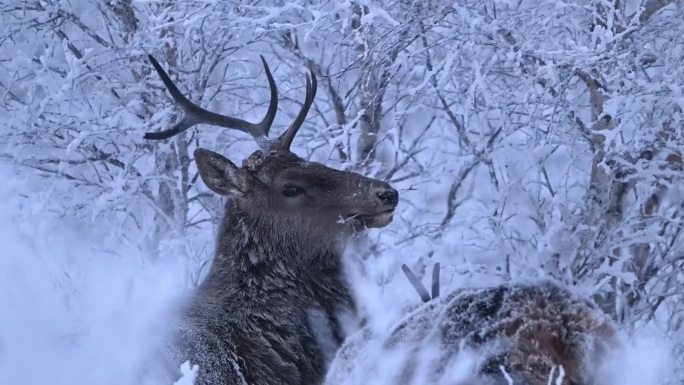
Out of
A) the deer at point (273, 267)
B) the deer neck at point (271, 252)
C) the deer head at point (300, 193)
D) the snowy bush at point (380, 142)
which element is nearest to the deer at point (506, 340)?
the deer at point (273, 267)

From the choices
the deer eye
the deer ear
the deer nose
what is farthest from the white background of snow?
the deer nose

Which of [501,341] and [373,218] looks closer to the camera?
[501,341]

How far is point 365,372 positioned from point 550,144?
4044mm

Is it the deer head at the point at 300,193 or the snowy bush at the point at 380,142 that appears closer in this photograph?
the deer head at the point at 300,193

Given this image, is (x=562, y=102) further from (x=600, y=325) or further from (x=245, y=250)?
(x=600, y=325)

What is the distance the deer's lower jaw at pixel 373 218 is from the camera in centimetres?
520

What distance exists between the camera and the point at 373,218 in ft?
17.2

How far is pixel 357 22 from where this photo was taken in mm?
8281

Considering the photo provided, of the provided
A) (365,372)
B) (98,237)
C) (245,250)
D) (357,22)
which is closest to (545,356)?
(365,372)

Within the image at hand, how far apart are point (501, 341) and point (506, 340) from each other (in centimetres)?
2

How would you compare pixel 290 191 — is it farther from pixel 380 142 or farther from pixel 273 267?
pixel 380 142

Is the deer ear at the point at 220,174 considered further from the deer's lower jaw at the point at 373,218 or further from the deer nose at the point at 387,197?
the deer nose at the point at 387,197

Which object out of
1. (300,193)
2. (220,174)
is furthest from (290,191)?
(220,174)

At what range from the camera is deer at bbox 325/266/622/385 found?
3.21 meters
